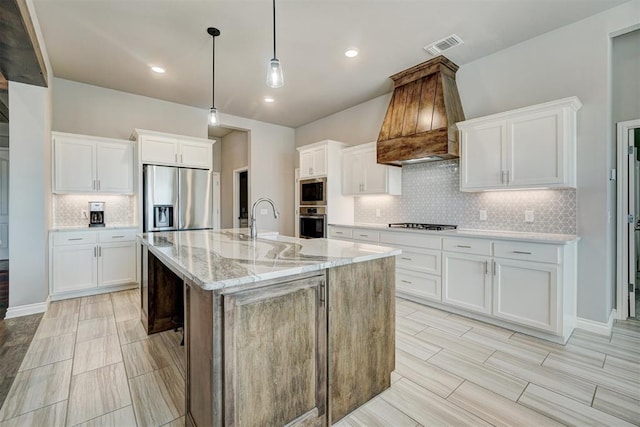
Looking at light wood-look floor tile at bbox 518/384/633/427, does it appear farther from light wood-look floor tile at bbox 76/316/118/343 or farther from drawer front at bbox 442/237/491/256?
light wood-look floor tile at bbox 76/316/118/343

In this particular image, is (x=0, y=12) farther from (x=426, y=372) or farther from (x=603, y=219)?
(x=603, y=219)

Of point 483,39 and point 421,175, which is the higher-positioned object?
point 483,39

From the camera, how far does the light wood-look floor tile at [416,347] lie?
7.89 ft

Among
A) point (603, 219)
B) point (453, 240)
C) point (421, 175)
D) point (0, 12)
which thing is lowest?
point (453, 240)

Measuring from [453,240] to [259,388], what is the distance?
2611 millimetres

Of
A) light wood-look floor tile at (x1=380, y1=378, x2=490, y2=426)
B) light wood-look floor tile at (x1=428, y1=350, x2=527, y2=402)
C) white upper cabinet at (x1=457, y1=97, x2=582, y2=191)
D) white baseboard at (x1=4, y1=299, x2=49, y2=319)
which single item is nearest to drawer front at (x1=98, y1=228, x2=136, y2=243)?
white baseboard at (x1=4, y1=299, x2=49, y2=319)

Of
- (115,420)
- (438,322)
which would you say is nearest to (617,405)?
(438,322)

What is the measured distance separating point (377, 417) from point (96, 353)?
2.28 meters

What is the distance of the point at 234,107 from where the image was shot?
17.3 feet

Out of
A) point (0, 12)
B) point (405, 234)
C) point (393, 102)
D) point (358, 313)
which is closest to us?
point (358, 313)

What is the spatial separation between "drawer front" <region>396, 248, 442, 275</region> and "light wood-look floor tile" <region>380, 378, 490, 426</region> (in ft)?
5.40

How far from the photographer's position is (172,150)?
4.46 metres

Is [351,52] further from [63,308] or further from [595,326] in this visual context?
[63,308]

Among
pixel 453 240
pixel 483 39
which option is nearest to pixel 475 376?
pixel 453 240
